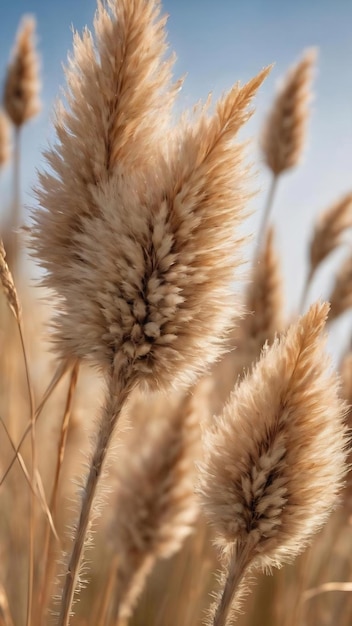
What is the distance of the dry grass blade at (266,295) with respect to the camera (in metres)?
1.66

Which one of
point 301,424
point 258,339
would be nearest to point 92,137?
point 301,424

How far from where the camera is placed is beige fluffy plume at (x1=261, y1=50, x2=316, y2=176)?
2020 millimetres

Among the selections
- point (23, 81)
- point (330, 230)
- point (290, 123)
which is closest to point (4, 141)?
point (23, 81)

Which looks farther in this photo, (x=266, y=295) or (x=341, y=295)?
(x=341, y=295)

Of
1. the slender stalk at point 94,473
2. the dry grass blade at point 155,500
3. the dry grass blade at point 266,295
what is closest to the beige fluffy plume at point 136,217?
the slender stalk at point 94,473

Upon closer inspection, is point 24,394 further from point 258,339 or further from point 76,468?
point 258,339

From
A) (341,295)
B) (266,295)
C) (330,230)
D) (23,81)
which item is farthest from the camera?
(23,81)

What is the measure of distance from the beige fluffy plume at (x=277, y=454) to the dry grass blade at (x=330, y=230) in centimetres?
123

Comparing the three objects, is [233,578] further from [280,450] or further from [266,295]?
[266,295]

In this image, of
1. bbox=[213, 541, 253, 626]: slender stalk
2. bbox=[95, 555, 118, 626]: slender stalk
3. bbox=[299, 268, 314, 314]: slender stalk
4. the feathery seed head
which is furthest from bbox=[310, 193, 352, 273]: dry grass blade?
bbox=[213, 541, 253, 626]: slender stalk

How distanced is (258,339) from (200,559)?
60 centimetres

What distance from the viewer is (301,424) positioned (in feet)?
2.35

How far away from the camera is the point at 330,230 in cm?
196

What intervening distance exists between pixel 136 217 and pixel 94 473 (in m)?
0.30
